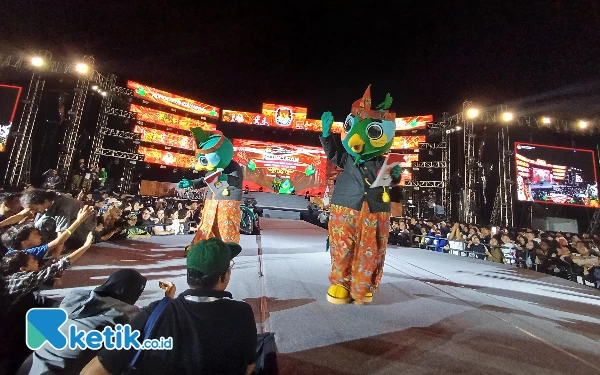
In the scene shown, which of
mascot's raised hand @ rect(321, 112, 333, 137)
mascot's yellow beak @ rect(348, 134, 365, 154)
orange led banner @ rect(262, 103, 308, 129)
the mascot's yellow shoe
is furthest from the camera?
orange led banner @ rect(262, 103, 308, 129)

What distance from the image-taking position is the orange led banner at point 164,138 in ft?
62.3

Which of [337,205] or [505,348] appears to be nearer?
[505,348]

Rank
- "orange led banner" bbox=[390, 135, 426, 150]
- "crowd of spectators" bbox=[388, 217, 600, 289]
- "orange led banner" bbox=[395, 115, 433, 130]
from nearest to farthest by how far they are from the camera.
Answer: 1. "crowd of spectators" bbox=[388, 217, 600, 289]
2. "orange led banner" bbox=[395, 115, 433, 130]
3. "orange led banner" bbox=[390, 135, 426, 150]

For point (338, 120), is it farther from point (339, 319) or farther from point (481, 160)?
point (339, 319)

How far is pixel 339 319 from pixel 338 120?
20752 mm

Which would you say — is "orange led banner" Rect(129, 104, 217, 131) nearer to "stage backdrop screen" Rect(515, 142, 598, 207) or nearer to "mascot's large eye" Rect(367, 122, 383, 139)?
"mascot's large eye" Rect(367, 122, 383, 139)

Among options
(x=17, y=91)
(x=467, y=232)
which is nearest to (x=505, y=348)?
(x=467, y=232)

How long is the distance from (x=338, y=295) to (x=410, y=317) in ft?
2.00

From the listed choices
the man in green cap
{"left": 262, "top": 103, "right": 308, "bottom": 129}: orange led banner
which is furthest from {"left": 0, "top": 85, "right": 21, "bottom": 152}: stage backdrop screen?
the man in green cap

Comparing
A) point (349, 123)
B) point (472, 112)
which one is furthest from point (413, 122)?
point (349, 123)

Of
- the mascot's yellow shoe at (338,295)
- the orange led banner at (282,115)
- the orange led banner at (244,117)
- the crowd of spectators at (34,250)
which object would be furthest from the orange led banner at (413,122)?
the mascot's yellow shoe at (338,295)

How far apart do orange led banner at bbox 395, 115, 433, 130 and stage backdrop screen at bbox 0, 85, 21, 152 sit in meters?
20.5

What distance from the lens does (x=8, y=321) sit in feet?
5.27

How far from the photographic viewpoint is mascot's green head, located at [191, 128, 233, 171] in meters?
3.80
